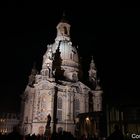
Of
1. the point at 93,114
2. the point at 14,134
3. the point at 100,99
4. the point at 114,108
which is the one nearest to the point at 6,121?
the point at 100,99

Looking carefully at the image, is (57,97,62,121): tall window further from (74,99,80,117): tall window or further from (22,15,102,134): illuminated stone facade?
(74,99,80,117): tall window

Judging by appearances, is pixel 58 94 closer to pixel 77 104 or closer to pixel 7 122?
pixel 77 104

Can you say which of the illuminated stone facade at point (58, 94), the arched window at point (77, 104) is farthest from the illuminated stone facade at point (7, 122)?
the arched window at point (77, 104)

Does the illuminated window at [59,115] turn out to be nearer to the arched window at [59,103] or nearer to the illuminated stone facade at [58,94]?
the illuminated stone facade at [58,94]

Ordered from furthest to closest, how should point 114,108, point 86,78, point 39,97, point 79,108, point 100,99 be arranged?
point 86,78
point 100,99
point 79,108
point 39,97
point 114,108

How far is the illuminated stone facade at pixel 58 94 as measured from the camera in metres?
52.2

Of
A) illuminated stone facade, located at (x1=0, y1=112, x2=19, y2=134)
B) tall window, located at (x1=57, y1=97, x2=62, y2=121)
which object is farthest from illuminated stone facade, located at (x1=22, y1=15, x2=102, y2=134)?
illuminated stone facade, located at (x1=0, y1=112, x2=19, y2=134)

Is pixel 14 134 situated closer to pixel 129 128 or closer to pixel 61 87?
pixel 129 128

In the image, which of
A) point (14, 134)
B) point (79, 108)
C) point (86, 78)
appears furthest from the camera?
point (86, 78)

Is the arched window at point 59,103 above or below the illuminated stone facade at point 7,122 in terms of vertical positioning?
above

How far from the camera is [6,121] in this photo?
343 feet

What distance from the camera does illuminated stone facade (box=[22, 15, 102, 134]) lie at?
52.2m

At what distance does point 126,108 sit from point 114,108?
6.77 feet

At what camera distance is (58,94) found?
5538 cm
